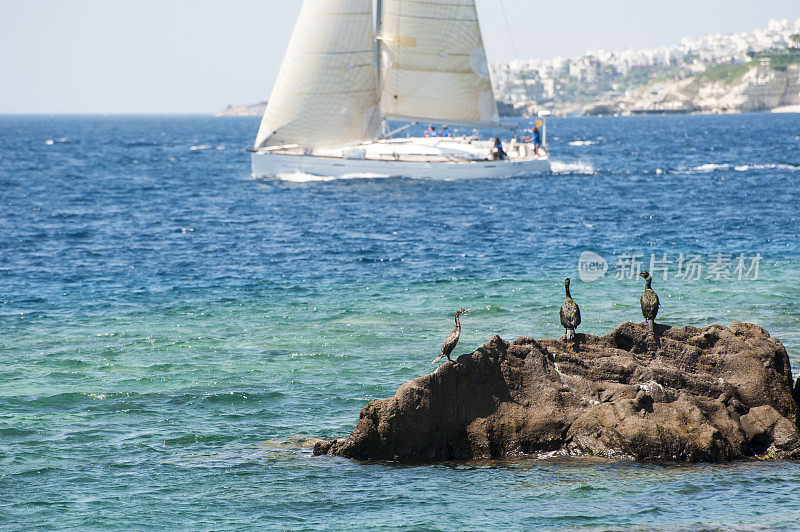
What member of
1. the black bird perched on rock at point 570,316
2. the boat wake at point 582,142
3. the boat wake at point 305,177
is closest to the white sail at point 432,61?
the boat wake at point 305,177

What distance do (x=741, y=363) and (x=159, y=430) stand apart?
9830 mm

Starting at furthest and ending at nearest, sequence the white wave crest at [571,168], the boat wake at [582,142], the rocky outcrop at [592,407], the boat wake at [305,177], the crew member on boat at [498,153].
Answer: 1. the boat wake at [582,142]
2. the white wave crest at [571,168]
3. the boat wake at [305,177]
4. the crew member on boat at [498,153]
5. the rocky outcrop at [592,407]

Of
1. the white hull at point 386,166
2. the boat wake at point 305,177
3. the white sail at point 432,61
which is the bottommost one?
the boat wake at point 305,177

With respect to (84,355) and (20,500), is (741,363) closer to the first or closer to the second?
(20,500)

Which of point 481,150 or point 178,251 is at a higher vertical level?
point 481,150

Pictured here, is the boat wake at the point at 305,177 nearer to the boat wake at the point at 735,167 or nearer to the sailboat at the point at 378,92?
the sailboat at the point at 378,92

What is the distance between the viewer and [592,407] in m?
13.7

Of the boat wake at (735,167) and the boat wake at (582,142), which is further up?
the boat wake at (582,142)

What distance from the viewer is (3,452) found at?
48.9 ft

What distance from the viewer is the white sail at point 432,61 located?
58188mm

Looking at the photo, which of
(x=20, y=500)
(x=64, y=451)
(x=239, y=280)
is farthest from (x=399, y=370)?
(x=239, y=280)

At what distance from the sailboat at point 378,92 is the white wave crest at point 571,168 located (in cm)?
1043

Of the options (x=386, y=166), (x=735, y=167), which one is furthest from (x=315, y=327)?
(x=735, y=167)

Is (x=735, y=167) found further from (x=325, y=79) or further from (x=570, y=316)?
(x=570, y=316)
